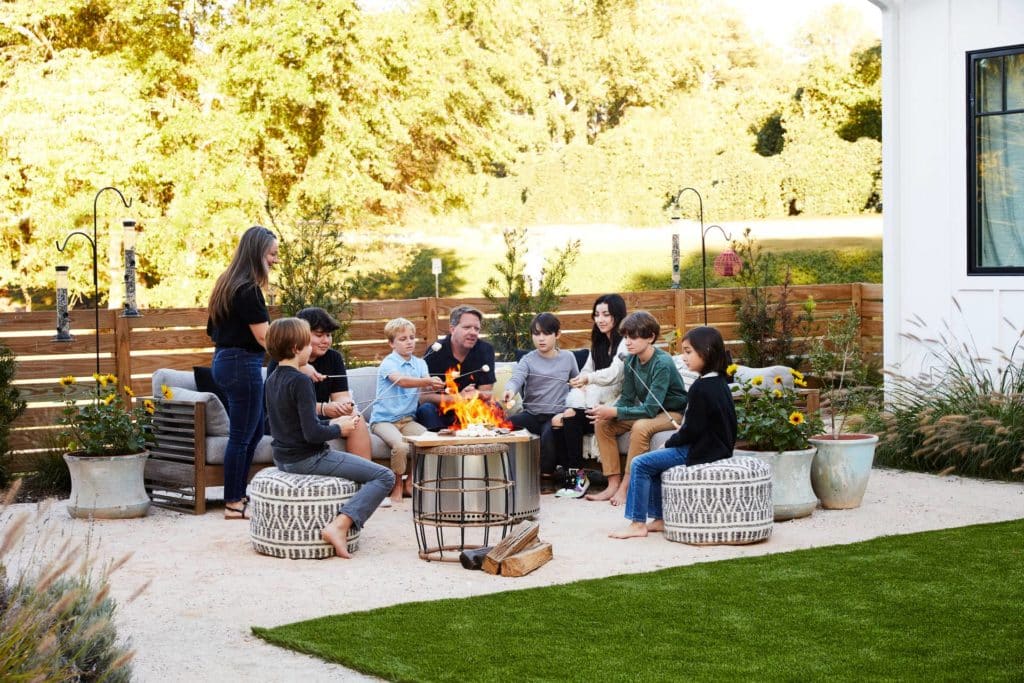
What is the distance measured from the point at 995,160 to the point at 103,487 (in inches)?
283

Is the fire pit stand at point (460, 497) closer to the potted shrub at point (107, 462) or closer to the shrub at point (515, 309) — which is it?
the potted shrub at point (107, 462)

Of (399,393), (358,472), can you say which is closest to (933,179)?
(399,393)

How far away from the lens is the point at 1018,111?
9984 millimetres

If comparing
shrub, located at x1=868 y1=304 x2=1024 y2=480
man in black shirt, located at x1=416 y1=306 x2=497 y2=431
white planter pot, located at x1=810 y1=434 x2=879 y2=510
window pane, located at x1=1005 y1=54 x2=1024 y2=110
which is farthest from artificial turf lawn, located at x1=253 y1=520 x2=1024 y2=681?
window pane, located at x1=1005 y1=54 x2=1024 y2=110

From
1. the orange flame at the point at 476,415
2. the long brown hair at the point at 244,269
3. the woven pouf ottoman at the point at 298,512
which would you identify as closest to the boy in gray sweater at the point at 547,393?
the orange flame at the point at 476,415

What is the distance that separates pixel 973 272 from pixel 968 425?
1.63 meters

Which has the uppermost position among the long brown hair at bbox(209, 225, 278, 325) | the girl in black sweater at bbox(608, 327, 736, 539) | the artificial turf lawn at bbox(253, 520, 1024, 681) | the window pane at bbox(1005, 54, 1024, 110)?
the window pane at bbox(1005, 54, 1024, 110)

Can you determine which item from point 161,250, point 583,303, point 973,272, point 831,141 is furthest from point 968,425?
point 831,141

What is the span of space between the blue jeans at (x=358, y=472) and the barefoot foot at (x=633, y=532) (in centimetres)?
129

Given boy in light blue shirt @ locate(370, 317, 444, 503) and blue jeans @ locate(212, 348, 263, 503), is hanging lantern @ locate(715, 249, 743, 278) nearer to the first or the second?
boy in light blue shirt @ locate(370, 317, 444, 503)

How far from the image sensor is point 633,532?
23.3 feet

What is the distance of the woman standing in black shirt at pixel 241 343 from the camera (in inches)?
303

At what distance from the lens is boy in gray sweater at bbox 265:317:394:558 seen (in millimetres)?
6664

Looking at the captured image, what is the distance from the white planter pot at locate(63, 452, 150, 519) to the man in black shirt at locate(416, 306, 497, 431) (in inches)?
76.7
